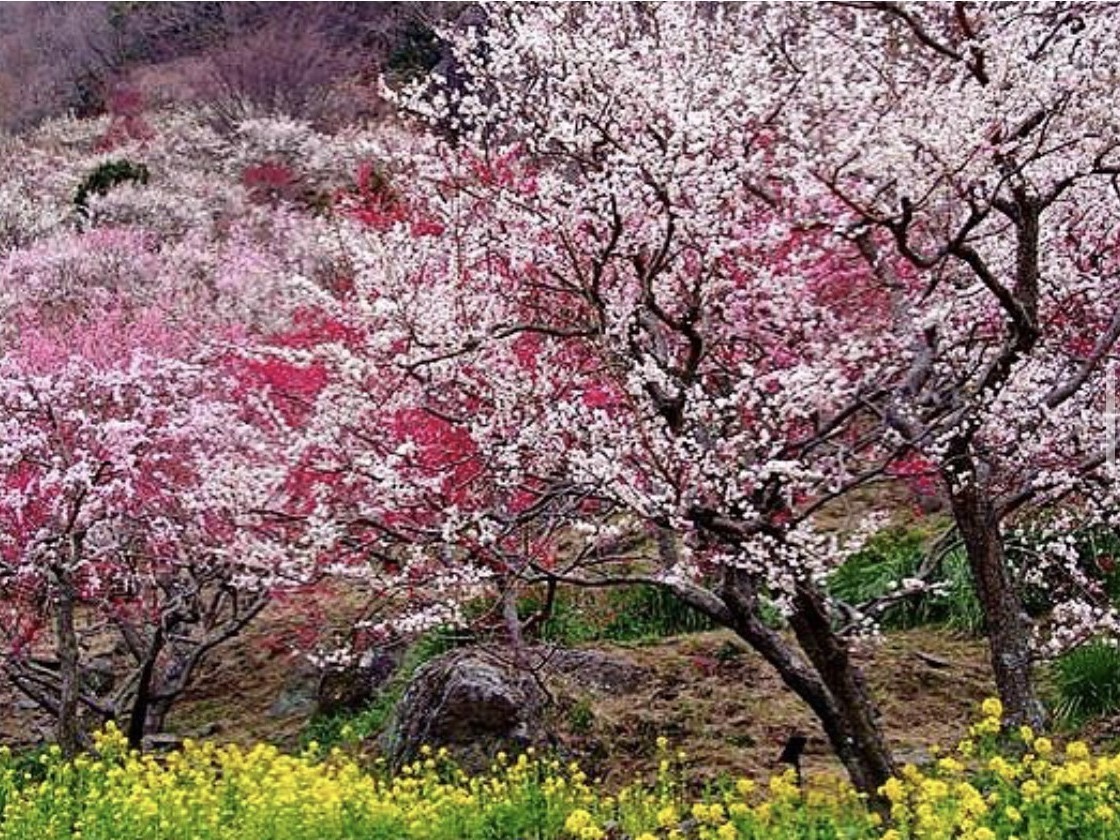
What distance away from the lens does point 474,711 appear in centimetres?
862

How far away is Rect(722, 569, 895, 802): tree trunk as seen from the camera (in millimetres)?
5801

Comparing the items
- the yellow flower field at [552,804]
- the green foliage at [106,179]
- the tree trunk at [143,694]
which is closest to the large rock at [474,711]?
the yellow flower field at [552,804]

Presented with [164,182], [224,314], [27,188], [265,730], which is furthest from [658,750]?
[27,188]

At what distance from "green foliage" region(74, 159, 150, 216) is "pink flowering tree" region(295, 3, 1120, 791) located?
70.1 feet

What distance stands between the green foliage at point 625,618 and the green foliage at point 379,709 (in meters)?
0.83

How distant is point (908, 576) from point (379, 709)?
4026 mm

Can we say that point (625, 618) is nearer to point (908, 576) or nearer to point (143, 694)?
point (908, 576)

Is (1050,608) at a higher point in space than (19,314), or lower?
lower

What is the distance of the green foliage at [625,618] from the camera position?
10867mm

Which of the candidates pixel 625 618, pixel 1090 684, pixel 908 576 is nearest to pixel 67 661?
pixel 625 618

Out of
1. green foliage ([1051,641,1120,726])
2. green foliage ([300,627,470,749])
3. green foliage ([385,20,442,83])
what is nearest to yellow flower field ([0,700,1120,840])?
green foliage ([1051,641,1120,726])

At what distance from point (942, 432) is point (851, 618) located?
0.86 metres

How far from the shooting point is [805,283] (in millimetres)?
6871

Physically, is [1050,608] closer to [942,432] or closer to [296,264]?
[942,432]
